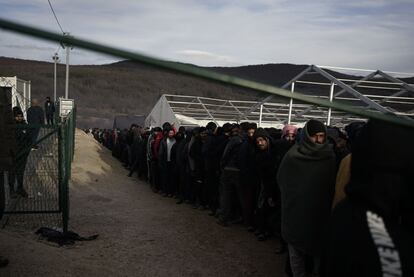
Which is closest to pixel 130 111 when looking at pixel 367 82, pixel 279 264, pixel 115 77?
pixel 115 77

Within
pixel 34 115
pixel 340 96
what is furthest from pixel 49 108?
pixel 340 96

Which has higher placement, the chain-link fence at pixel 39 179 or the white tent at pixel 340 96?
the white tent at pixel 340 96

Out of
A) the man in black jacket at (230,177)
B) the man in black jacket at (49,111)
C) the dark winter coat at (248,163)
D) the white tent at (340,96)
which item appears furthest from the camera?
the man in black jacket at (49,111)

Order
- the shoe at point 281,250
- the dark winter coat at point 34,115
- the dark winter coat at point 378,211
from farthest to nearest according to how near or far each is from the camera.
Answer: the dark winter coat at point 34,115
the shoe at point 281,250
the dark winter coat at point 378,211

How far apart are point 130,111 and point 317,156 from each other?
72.8 m

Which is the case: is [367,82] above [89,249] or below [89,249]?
above

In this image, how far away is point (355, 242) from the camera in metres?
1.66

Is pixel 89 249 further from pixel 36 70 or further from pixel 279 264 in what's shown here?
pixel 36 70

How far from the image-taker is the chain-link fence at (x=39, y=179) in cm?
641

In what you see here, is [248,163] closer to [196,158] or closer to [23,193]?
[196,158]

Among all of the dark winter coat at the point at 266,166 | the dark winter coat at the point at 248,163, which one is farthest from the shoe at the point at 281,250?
the dark winter coat at the point at 248,163

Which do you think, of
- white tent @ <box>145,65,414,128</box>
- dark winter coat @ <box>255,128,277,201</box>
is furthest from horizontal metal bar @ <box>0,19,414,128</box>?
white tent @ <box>145,65,414,128</box>

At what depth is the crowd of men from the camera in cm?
166

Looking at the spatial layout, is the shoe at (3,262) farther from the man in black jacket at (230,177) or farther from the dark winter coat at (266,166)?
the man in black jacket at (230,177)
